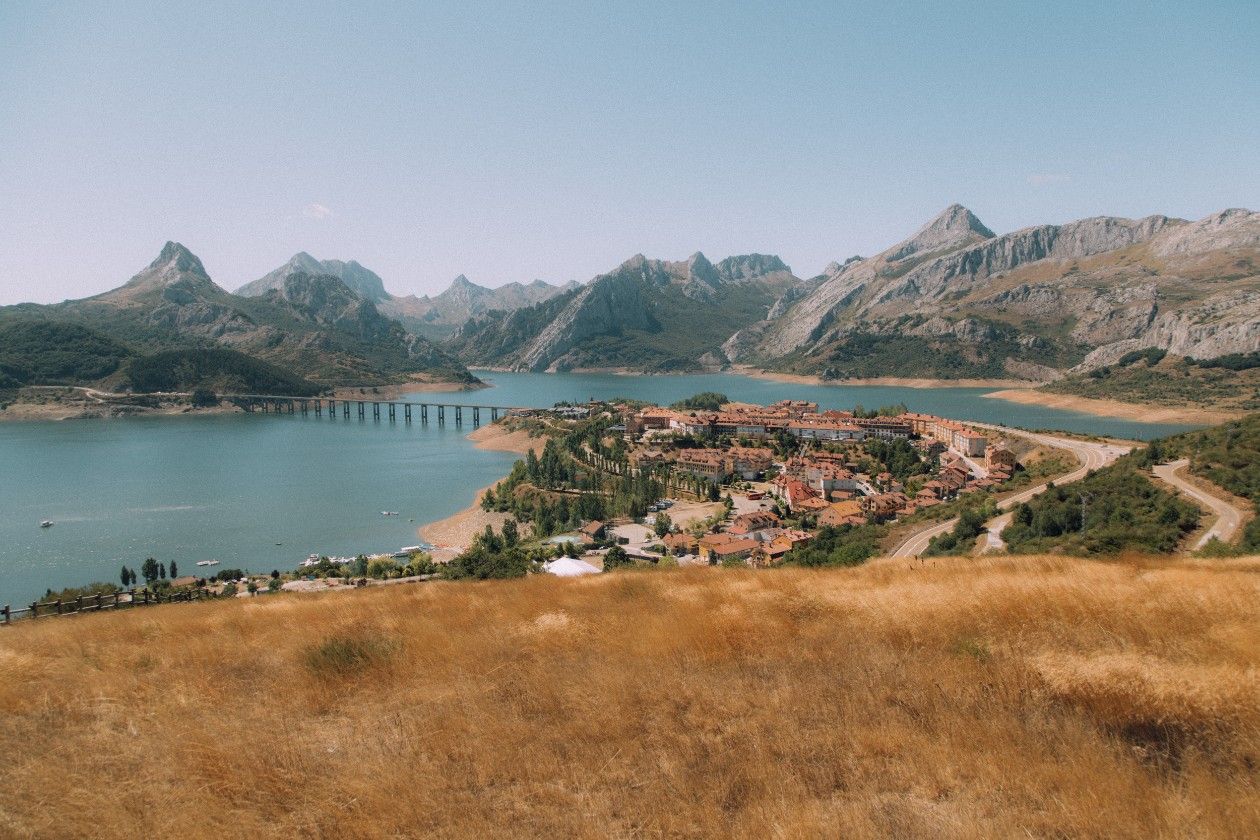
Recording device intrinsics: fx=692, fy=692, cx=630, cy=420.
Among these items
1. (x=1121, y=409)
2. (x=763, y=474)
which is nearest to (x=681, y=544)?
(x=763, y=474)

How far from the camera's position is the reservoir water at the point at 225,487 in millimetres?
49938

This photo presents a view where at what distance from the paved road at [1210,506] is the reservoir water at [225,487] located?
47.5m

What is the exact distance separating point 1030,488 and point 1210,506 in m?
19.6

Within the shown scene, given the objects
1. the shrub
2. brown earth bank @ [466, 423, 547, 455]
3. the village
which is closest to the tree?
the village

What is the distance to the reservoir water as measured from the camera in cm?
4994

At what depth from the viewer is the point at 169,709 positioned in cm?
604

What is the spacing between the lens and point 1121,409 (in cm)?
13175

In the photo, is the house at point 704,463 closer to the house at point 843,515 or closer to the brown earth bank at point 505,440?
the house at point 843,515

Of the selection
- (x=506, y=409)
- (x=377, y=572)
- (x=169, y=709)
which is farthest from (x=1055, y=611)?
(x=506, y=409)

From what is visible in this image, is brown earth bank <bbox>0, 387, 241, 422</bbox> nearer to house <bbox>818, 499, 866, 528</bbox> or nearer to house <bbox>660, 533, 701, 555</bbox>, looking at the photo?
house <bbox>660, 533, 701, 555</bbox>

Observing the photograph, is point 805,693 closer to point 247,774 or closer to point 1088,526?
point 247,774

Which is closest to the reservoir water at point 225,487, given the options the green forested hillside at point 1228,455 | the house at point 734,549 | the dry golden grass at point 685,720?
the house at point 734,549

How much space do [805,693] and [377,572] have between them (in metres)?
37.5

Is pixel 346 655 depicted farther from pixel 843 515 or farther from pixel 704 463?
pixel 704 463
